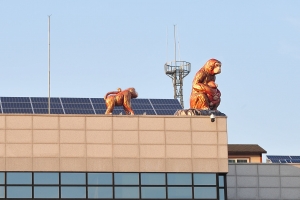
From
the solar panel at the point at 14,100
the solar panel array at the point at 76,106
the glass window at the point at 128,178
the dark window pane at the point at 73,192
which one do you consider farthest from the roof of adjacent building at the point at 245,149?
the dark window pane at the point at 73,192

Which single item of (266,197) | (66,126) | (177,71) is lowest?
(266,197)

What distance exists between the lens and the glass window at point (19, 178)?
56875 millimetres

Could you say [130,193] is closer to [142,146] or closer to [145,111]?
[142,146]

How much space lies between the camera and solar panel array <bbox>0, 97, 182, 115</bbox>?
212 feet

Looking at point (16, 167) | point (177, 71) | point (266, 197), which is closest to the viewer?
point (16, 167)

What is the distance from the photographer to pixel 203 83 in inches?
2484

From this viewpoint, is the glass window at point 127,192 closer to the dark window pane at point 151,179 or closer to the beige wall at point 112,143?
the dark window pane at point 151,179

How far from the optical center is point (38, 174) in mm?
57250

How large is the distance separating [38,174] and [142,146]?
5.87 meters

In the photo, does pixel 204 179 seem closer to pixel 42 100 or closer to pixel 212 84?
pixel 212 84

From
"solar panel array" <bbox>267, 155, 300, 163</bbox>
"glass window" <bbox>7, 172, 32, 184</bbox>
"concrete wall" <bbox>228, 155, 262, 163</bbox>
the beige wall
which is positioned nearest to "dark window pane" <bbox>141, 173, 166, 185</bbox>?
the beige wall

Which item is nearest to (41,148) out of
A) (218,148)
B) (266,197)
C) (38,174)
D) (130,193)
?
(38,174)

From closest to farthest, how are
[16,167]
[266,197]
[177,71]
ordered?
[16,167]
[266,197]
[177,71]

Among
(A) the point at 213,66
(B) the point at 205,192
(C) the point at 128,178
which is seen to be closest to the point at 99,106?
(A) the point at 213,66
